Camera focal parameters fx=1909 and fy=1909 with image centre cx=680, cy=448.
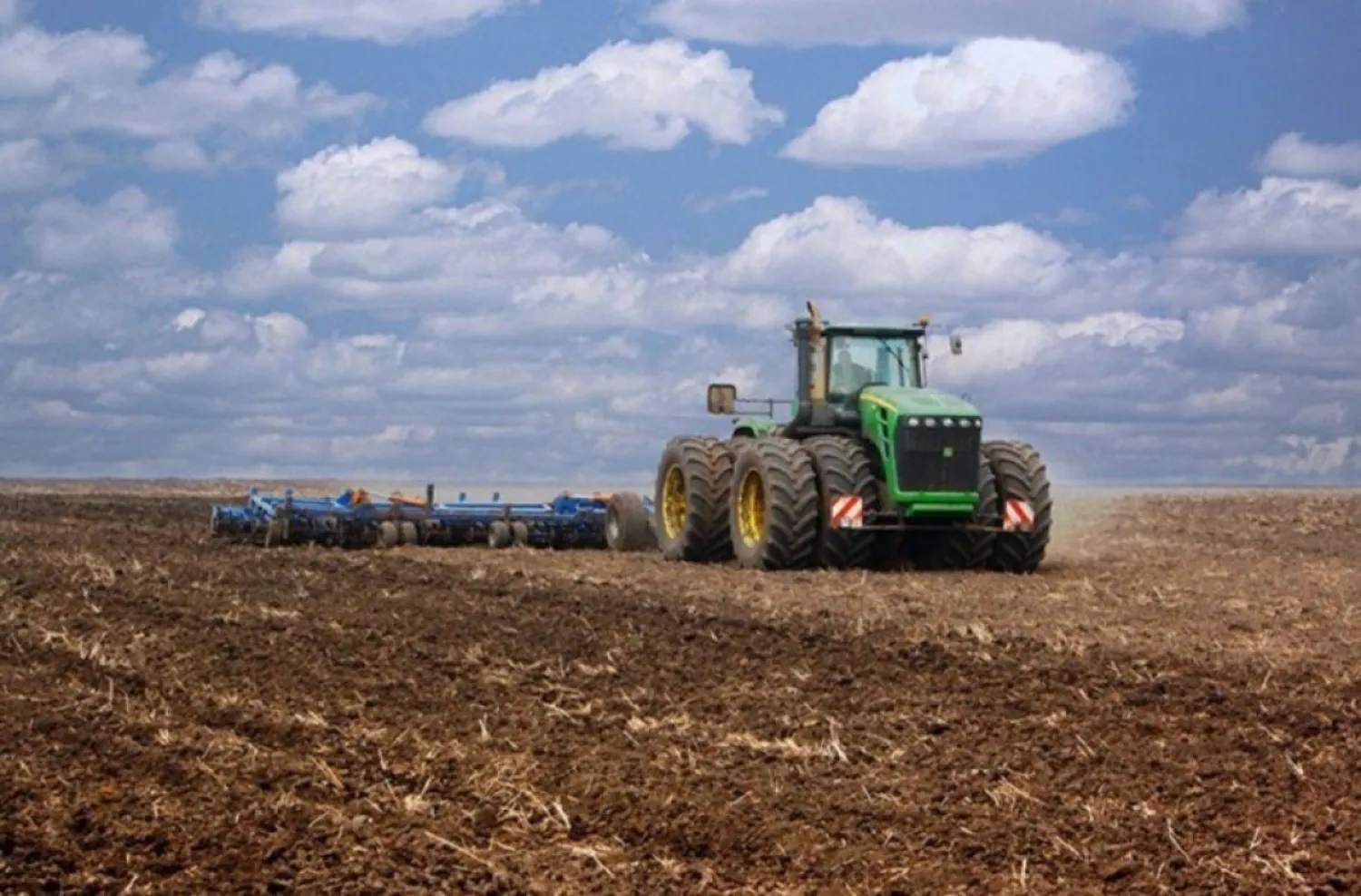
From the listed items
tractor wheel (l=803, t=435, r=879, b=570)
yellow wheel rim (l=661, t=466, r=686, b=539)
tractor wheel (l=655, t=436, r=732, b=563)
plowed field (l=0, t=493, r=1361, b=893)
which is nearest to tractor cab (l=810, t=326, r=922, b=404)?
tractor wheel (l=803, t=435, r=879, b=570)

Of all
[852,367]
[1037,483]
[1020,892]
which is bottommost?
Answer: [1020,892]

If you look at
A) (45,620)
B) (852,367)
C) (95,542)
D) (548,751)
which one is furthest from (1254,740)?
(95,542)

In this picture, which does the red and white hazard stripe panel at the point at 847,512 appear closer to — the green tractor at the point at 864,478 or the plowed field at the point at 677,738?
the green tractor at the point at 864,478

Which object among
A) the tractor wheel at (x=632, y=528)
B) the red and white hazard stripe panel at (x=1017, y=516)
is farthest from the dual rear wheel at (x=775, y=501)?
the tractor wheel at (x=632, y=528)

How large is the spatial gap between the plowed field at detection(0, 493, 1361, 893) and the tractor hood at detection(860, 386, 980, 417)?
2.08 metres

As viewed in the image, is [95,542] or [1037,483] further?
[95,542]

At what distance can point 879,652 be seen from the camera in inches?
487

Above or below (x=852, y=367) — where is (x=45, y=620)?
below

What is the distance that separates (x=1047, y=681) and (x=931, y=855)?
3964mm

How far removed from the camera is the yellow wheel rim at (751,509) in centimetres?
1945

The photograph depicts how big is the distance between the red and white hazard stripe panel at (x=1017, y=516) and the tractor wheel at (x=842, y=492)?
1.31 meters

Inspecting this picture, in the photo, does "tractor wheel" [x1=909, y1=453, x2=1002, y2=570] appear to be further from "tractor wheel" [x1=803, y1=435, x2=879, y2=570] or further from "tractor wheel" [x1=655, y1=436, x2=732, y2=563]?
"tractor wheel" [x1=655, y1=436, x2=732, y2=563]

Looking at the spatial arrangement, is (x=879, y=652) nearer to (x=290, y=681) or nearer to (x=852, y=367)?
(x=290, y=681)

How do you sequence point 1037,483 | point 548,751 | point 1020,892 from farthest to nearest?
point 1037,483, point 548,751, point 1020,892
